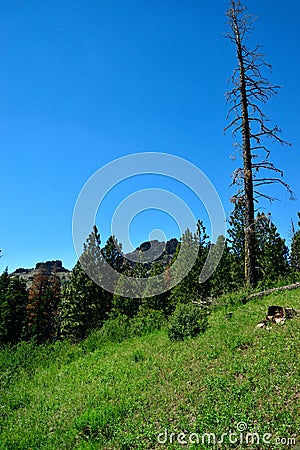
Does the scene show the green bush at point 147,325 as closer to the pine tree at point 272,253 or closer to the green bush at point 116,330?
the green bush at point 116,330

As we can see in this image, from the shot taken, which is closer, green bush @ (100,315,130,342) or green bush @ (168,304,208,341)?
green bush @ (168,304,208,341)

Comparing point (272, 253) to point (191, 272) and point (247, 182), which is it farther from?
point (247, 182)

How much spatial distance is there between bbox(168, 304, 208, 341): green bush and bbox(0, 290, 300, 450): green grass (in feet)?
1.17

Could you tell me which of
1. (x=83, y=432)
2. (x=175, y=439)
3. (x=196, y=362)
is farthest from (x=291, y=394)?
(x=83, y=432)

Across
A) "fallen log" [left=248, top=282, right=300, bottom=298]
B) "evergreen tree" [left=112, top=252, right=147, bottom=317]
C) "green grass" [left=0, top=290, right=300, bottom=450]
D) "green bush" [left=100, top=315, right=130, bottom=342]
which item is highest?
"evergreen tree" [left=112, top=252, right=147, bottom=317]

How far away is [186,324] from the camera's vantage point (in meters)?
11.1

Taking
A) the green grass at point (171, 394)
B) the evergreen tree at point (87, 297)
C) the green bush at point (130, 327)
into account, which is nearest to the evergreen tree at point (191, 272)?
the evergreen tree at point (87, 297)

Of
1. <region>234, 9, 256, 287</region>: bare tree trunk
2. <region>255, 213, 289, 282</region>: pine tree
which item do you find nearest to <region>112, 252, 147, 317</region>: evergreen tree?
<region>255, 213, 289, 282</region>: pine tree

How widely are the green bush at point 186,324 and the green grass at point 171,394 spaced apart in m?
0.36

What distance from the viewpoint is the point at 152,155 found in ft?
47.9

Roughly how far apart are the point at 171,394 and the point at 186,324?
4.12 m

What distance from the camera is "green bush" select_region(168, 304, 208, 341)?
35.4 ft

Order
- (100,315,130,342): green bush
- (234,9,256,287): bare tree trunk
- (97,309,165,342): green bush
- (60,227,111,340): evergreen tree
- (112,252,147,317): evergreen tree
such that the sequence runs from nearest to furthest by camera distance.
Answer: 1. (97,309,165,342): green bush
2. (100,315,130,342): green bush
3. (234,9,256,287): bare tree trunk
4. (112,252,147,317): evergreen tree
5. (60,227,111,340): evergreen tree

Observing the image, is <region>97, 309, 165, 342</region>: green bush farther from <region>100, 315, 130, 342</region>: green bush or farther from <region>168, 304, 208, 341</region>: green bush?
<region>168, 304, 208, 341</region>: green bush
